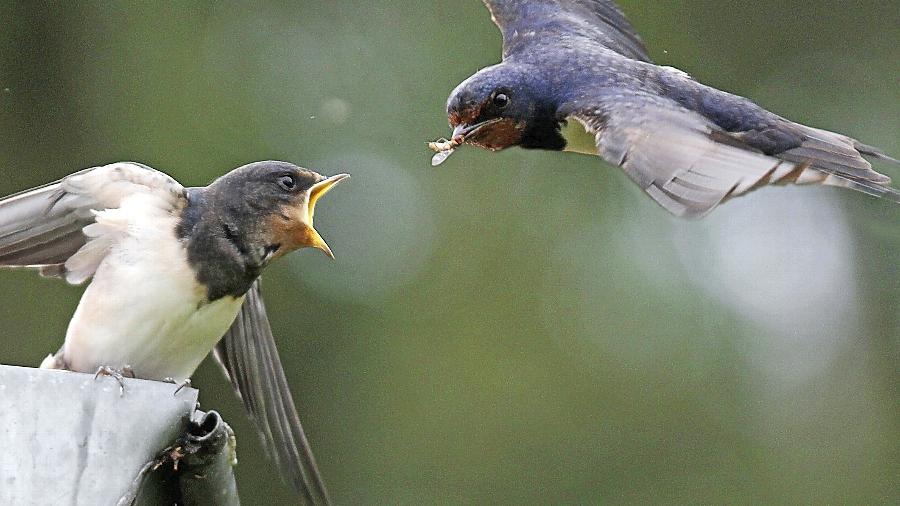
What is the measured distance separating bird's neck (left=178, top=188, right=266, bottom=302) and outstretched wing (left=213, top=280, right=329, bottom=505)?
0.35 metres

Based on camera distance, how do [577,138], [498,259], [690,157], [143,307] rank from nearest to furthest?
[690,157]
[143,307]
[577,138]
[498,259]

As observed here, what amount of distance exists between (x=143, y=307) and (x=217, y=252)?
0.20m

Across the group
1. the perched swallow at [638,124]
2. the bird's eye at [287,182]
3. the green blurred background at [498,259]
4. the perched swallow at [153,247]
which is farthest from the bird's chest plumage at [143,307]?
the green blurred background at [498,259]

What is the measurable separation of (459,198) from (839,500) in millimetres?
2316

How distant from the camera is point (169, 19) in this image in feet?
22.8

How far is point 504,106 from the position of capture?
11.5 ft

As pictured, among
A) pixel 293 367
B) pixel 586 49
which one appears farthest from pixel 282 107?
pixel 586 49

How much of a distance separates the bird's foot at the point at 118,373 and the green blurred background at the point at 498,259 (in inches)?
124

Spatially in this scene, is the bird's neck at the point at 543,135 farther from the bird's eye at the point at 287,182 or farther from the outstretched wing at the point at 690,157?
the bird's eye at the point at 287,182

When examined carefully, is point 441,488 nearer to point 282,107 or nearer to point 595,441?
point 595,441

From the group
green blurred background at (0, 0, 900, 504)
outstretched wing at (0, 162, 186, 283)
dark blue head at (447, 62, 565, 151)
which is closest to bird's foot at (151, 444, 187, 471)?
outstretched wing at (0, 162, 186, 283)

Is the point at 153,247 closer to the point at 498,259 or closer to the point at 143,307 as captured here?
the point at 143,307

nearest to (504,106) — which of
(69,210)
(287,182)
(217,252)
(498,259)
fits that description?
(287,182)

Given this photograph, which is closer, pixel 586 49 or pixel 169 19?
pixel 586 49
